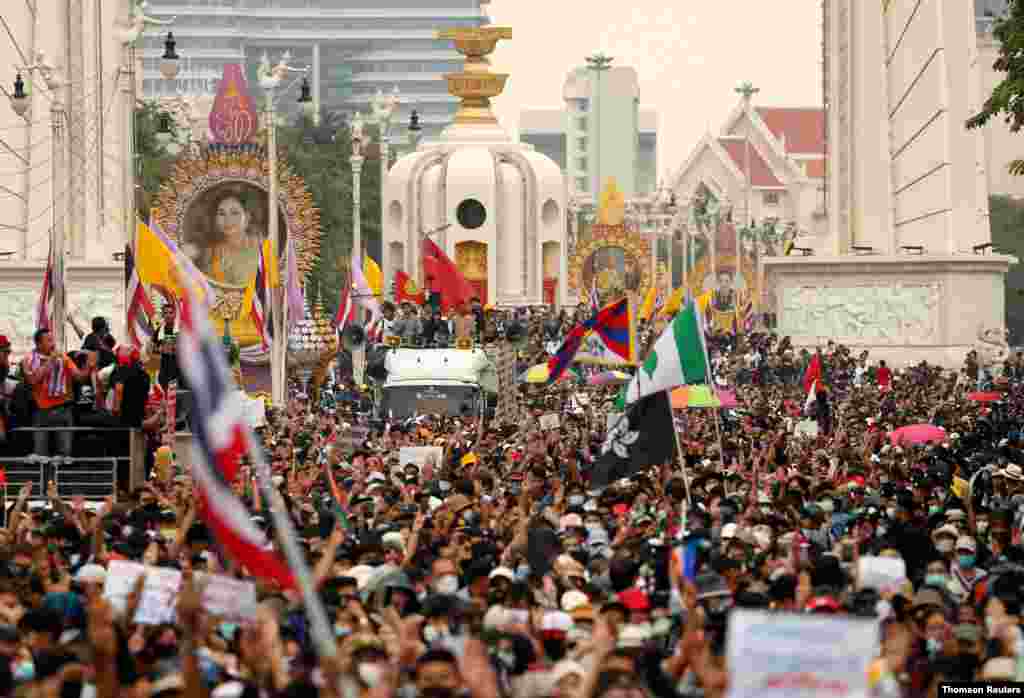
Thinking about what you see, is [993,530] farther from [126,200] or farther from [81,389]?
[126,200]

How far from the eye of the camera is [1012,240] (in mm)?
112312

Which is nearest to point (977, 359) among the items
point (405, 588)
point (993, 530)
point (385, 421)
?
point (385, 421)

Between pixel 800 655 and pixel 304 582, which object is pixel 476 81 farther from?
pixel 800 655

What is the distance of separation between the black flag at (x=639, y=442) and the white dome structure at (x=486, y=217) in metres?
72.3

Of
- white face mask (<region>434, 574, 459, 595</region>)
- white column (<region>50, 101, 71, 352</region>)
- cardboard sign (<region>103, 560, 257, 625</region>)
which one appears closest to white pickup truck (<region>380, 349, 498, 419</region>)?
white column (<region>50, 101, 71, 352</region>)

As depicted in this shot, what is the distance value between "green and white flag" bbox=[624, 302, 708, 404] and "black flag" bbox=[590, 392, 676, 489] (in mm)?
263

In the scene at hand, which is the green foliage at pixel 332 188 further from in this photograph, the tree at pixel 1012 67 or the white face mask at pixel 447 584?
the white face mask at pixel 447 584

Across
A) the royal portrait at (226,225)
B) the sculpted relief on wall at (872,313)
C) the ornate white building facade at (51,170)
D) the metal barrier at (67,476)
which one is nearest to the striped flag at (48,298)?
the metal barrier at (67,476)

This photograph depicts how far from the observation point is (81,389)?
89.4 feet

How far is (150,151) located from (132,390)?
234 ft

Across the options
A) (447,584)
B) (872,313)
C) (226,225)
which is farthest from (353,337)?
(447,584)

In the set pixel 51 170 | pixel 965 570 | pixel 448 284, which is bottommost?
pixel 965 570

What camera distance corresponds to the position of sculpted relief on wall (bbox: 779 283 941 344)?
62.7 meters

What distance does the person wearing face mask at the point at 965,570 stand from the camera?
705 inches
